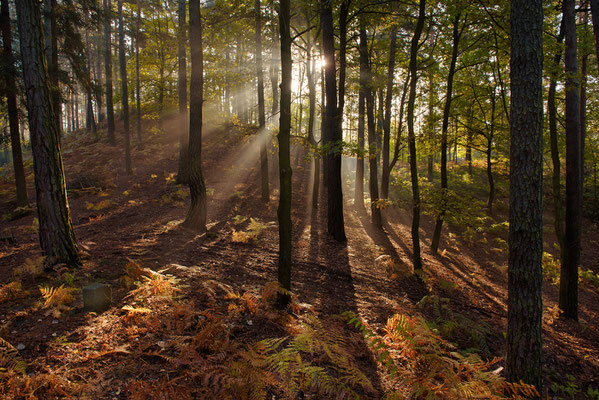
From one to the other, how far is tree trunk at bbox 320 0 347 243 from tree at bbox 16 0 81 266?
6.83 metres

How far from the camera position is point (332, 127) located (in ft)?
33.0

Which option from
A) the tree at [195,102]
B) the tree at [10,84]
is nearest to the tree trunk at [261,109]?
the tree at [195,102]

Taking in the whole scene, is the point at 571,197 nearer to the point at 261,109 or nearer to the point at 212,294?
the point at 212,294

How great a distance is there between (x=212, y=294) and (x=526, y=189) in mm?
4836

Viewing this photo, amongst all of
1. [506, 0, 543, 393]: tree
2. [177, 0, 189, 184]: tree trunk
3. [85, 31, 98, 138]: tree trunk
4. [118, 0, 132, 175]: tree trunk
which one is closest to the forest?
[506, 0, 543, 393]: tree

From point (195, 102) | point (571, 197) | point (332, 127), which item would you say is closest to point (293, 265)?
point (332, 127)

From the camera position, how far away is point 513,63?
3879 millimetres

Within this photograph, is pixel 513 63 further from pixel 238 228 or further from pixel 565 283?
pixel 238 228

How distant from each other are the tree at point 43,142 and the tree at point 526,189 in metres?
7.52

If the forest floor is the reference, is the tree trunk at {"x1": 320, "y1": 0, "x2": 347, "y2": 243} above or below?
above

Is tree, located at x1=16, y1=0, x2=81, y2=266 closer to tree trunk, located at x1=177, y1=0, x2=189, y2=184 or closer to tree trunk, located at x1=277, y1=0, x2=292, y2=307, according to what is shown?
tree trunk, located at x1=277, y1=0, x2=292, y2=307

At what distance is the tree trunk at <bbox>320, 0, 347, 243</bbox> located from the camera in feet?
31.8

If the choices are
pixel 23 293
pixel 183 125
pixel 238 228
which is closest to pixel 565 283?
pixel 238 228

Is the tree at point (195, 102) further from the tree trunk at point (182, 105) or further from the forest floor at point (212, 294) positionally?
the tree trunk at point (182, 105)
